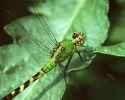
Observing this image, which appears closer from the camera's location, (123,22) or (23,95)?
(23,95)

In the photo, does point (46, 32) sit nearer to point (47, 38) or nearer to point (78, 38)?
point (47, 38)

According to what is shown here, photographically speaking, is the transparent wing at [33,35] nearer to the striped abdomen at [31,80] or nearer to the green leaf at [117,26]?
the striped abdomen at [31,80]

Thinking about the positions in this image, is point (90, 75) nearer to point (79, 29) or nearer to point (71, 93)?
point (71, 93)

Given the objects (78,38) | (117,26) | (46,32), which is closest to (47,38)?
(46,32)

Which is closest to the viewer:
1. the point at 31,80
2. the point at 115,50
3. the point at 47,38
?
the point at 115,50

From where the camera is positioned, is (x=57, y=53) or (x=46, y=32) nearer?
(x=46, y=32)

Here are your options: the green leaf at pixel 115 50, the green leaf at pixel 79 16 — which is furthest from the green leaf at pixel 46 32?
the green leaf at pixel 115 50

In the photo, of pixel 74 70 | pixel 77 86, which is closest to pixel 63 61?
pixel 74 70
